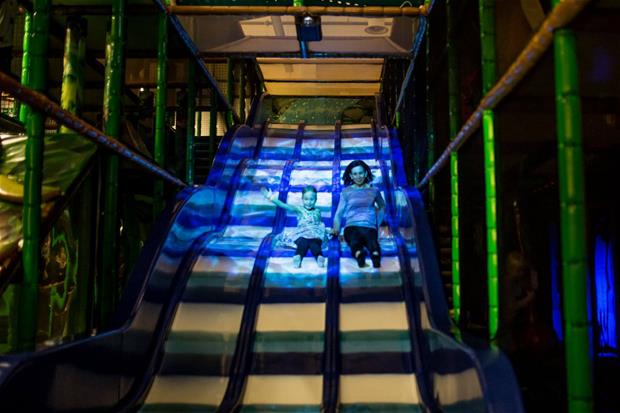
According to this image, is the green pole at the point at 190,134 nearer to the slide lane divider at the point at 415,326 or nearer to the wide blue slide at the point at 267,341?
the wide blue slide at the point at 267,341

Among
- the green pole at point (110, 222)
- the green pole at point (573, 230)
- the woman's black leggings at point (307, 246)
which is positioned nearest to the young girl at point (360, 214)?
the woman's black leggings at point (307, 246)

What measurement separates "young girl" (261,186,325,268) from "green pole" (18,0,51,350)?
252cm

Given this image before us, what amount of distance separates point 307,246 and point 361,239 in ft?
1.65

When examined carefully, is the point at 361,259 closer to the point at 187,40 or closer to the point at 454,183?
the point at 454,183

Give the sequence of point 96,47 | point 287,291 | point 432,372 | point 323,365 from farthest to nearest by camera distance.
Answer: point 96,47 → point 287,291 → point 323,365 → point 432,372

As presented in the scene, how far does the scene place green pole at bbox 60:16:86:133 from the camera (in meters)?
5.92

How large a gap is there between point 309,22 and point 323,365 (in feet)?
14.3

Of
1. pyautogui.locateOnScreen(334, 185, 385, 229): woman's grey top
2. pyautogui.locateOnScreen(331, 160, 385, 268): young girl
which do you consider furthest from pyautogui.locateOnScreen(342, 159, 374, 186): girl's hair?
pyautogui.locateOnScreen(334, 185, 385, 229): woman's grey top

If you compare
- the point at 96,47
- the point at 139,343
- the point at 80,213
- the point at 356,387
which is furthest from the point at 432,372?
the point at 96,47

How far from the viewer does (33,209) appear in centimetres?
278

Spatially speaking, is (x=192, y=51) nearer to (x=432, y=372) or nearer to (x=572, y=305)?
(x=432, y=372)

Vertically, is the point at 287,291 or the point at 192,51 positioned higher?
the point at 192,51

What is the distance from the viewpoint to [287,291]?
4551mm

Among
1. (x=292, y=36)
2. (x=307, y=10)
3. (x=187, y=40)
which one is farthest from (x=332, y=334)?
(x=292, y=36)
